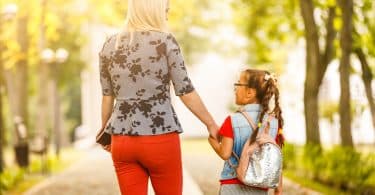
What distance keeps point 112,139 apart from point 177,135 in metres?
0.36

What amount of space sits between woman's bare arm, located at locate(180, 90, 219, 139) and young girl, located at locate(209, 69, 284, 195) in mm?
132

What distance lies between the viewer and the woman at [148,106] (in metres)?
4.77

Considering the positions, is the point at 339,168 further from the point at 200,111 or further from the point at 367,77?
the point at 200,111

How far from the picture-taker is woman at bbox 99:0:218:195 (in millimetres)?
4773

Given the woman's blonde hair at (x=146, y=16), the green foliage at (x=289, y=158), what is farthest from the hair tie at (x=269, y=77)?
the green foliage at (x=289, y=158)

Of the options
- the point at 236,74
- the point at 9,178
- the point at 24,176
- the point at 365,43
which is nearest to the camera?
the point at 236,74

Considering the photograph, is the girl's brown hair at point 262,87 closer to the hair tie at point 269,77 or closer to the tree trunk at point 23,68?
the hair tie at point 269,77

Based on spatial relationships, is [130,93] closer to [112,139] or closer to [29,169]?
[112,139]

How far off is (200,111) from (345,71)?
974cm

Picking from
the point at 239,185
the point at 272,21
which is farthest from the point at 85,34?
the point at 239,185

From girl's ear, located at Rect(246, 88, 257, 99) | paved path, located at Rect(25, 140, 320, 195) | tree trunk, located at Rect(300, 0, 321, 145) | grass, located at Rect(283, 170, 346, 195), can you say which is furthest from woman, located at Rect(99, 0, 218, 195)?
tree trunk, located at Rect(300, 0, 321, 145)

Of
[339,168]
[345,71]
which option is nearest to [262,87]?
[339,168]

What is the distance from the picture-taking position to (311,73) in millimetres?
17266

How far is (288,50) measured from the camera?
33.5 metres
